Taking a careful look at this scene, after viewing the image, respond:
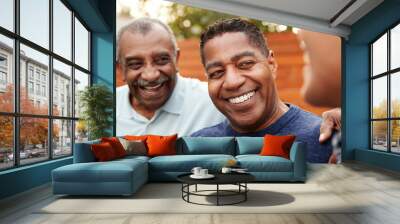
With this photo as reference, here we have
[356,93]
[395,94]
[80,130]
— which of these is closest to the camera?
[80,130]

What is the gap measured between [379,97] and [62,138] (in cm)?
669

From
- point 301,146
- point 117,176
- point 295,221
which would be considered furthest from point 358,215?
point 117,176

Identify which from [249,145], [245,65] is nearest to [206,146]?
[249,145]

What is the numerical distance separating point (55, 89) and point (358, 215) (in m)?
5.00

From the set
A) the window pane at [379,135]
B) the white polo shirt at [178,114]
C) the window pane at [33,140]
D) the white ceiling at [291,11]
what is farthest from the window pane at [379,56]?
the window pane at [33,140]

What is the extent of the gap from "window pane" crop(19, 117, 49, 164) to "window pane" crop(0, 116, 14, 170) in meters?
0.24

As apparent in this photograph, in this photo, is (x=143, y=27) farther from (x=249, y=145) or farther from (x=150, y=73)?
(x=249, y=145)

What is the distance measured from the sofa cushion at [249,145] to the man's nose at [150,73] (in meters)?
2.44

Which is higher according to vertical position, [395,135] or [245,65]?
[245,65]

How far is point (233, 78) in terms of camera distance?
26.8ft

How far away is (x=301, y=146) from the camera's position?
622 cm

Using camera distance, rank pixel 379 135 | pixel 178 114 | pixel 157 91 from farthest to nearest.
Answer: pixel 379 135 → pixel 178 114 → pixel 157 91

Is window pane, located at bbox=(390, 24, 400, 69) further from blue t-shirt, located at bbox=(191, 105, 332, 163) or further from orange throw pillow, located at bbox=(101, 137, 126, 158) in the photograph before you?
orange throw pillow, located at bbox=(101, 137, 126, 158)

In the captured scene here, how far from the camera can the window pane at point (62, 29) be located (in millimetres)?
6684
